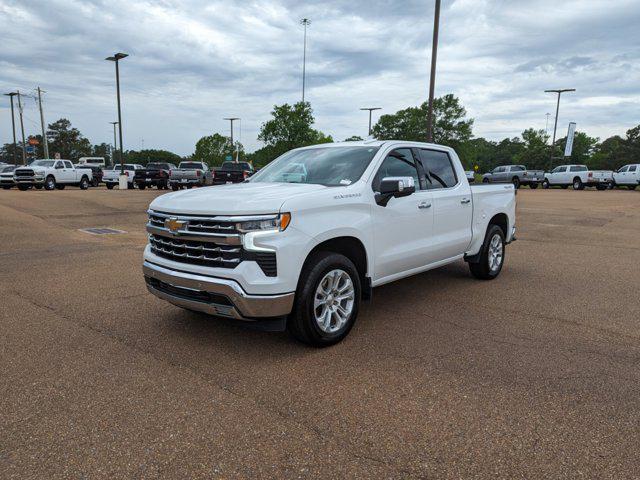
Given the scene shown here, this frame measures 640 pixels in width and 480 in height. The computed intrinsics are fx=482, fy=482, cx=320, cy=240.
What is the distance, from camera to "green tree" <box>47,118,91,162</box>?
4318 inches

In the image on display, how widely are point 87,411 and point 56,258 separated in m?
5.84

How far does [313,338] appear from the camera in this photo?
404cm

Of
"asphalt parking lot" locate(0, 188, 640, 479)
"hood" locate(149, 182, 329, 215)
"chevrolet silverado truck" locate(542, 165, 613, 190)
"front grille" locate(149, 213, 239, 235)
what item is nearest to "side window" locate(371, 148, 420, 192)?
"hood" locate(149, 182, 329, 215)

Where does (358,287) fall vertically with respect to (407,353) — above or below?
above

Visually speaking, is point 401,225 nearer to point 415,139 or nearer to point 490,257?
point 490,257

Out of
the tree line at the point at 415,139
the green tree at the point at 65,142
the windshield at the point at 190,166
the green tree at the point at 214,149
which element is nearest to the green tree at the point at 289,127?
the tree line at the point at 415,139

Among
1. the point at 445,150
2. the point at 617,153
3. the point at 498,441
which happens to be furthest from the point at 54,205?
the point at 617,153

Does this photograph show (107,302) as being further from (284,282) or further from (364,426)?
(364,426)

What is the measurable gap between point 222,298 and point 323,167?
6.35 feet

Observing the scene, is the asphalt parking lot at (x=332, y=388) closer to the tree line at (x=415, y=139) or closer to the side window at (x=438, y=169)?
the side window at (x=438, y=169)

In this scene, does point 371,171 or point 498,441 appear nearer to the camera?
point 498,441

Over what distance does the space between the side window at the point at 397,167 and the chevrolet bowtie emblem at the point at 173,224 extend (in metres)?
1.82

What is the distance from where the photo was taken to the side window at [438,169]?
5.64 m

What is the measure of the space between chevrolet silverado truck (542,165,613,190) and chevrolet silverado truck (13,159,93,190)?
34.1m
